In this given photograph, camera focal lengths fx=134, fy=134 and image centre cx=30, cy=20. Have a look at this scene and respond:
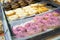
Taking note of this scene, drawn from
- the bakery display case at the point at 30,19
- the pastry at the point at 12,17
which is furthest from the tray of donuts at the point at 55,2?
the pastry at the point at 12,17

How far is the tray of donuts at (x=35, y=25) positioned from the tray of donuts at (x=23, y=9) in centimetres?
10

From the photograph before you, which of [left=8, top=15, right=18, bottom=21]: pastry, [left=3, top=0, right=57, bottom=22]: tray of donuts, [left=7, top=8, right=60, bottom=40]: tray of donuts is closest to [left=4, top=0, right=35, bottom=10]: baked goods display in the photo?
[left=3, top=0, right=57, bottom=22]: tray of donuts

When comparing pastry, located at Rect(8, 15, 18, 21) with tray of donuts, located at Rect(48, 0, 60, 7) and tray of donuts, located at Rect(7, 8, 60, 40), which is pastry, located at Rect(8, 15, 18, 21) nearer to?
tray of donuts, located at Rect(7, 8, 60, 40)

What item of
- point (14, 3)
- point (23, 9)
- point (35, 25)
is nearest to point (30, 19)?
point (35, 25)

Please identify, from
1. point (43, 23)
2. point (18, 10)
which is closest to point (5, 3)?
point (18, 10)

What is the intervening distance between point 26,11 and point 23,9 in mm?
69

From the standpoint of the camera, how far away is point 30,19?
1377 mm

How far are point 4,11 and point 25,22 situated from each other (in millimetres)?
390

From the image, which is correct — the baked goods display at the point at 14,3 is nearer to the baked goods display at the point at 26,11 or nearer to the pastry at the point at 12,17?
the baked goods display at the point at 26,11

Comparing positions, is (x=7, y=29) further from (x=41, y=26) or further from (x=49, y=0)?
(x=49, y=0)

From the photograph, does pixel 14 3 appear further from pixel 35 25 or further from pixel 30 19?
pixel 35 25

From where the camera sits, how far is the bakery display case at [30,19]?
3.74 feet

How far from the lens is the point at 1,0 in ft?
5.79

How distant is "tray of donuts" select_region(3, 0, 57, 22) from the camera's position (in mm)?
1479
